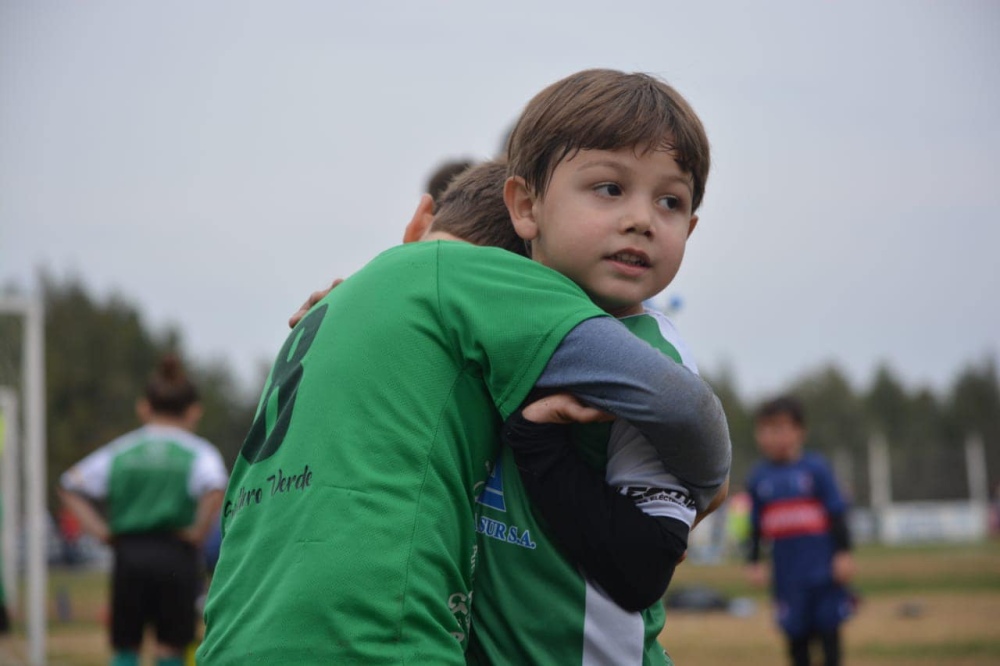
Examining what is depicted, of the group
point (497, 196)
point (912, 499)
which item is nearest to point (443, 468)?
point (497, 196)

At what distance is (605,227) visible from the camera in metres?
2.04

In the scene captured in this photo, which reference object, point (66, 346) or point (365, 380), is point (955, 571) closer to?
point (365, 380)

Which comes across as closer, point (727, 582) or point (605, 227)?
point (605, 227)

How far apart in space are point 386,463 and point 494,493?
0.80ft

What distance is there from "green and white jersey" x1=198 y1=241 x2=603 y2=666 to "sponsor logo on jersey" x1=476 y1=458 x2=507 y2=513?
0.12 feet

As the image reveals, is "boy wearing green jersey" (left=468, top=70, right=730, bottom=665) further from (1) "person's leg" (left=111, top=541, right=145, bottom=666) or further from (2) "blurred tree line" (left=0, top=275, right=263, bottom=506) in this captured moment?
(2) "blurred tree line" (left=0, top=275, right=263, bottom=506)

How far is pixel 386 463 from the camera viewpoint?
1812 millimetres

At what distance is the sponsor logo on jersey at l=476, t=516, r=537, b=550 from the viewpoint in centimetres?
196

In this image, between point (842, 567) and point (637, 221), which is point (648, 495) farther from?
point (842, 567)

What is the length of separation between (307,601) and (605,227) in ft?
2.45

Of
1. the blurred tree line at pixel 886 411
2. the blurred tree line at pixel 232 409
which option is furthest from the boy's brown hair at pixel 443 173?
the blurred tree line at pixel 886 411

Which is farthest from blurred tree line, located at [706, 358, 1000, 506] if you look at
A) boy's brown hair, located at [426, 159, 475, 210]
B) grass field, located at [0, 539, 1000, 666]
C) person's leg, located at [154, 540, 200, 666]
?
boy's brown hair, located at [426, 159, 475, 210]

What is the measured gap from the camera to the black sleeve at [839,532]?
9445mm

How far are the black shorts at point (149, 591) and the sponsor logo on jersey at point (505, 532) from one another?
666 cm
